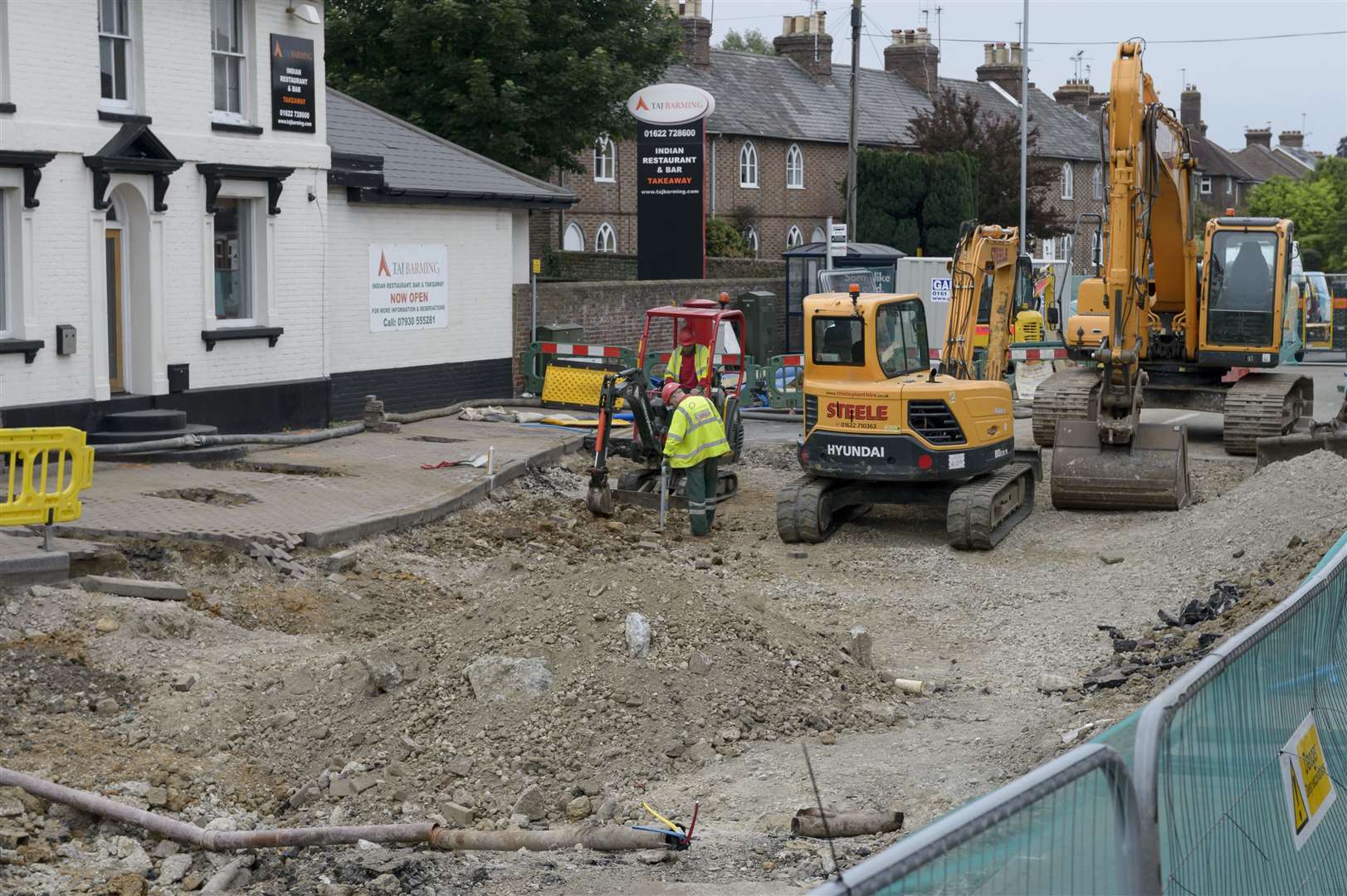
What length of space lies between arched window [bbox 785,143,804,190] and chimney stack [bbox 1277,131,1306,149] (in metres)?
52.8

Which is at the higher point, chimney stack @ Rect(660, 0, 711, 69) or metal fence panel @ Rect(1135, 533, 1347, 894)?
chimney stack @ Rect(660, 0, 711, 69)

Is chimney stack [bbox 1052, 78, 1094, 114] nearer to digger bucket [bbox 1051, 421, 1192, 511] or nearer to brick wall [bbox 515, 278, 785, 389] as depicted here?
brick wall [bbox 515, 278, 785, 389]

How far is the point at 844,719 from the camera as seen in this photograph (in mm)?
10195

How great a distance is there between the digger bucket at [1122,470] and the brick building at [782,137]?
1131 inches

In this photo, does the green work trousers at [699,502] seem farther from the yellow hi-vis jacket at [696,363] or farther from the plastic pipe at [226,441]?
the plastic pipe at [226,441]

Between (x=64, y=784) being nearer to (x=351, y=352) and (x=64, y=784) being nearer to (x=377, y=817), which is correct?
(x=377, y=817)

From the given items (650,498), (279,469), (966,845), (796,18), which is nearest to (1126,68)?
(650,498)

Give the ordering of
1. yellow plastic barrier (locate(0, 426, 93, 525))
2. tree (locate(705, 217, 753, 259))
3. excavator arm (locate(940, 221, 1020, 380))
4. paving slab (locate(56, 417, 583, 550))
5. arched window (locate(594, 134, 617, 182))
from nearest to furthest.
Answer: yellow plastic barrier (locate(0, 426, 93, 525))
paving slab (locate(56, 417, 583, 550))
excavator arm (locate(940, 221, 1020, 380))
tree (locate(705, 217, 753, 259))
arched window (locate(594, 134, 617, 182))

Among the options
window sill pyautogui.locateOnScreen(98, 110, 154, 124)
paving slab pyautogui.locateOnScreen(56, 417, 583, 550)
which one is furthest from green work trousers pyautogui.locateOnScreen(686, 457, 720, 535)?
window sill pyautogui.locateOnScreen(98, 110, 154, 124)

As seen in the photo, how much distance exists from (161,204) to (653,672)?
41.1ft

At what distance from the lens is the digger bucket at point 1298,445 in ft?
61.8

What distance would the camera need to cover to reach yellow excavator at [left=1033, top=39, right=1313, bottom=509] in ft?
57.0

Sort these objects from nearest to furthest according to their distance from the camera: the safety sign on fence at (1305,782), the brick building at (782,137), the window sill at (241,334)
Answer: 1. the safety sign on fence at (1305,782)
2. the window sill at (241,334)
3. the brick building at (782,137)

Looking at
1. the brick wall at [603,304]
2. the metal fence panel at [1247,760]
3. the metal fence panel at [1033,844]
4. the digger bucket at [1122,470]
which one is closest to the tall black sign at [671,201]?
the brick wall at [603,304]
